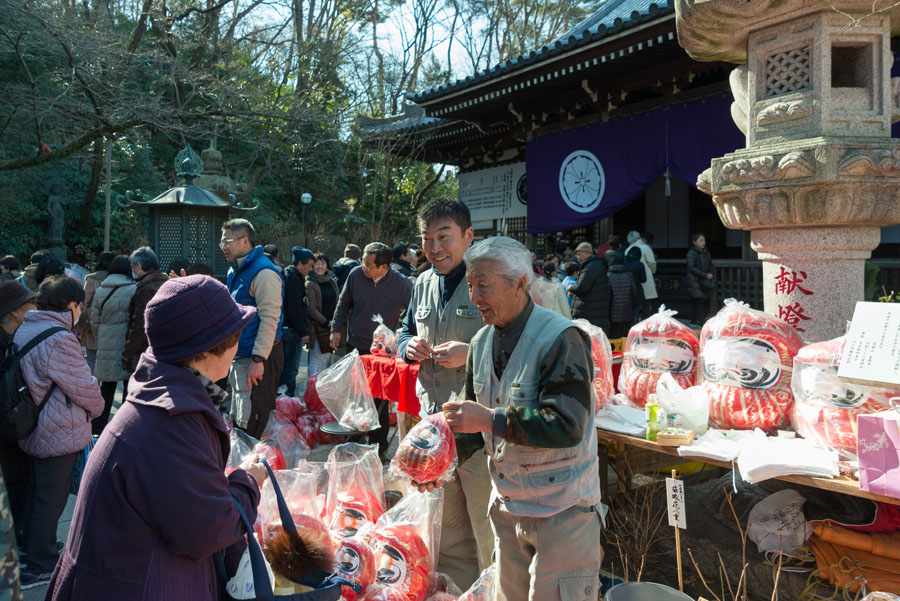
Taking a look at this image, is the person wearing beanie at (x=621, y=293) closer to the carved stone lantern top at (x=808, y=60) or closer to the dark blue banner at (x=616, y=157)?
the dark blue banner at (x=616, y=157)

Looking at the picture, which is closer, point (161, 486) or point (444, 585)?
point (161, 486)

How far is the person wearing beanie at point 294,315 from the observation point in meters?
6.72

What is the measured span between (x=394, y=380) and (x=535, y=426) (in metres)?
2.79

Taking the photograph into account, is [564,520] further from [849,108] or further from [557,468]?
[849,108]

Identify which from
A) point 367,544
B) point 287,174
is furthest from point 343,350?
point 287,174

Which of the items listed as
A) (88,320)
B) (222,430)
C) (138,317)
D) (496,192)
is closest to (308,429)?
(138,317)

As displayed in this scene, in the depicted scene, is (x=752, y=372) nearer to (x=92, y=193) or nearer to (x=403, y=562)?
Answer: (x=403, y=562)

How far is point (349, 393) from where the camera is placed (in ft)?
16.3

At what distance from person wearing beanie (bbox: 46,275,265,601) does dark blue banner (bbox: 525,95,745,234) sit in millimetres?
8731

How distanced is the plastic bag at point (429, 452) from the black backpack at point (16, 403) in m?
2.18

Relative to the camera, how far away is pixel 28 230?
1586 centimetres

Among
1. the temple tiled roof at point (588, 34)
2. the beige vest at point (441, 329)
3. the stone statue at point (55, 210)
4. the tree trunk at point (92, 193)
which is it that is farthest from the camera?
the tree trunk at point (92, 193)

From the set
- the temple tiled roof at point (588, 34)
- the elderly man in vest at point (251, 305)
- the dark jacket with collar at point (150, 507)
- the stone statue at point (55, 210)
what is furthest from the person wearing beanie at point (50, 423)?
the stone statue at point (55, 210)

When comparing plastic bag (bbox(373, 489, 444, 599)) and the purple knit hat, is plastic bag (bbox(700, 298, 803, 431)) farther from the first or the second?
the purple knit hat
